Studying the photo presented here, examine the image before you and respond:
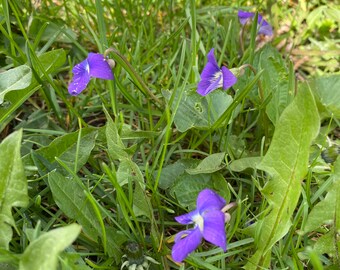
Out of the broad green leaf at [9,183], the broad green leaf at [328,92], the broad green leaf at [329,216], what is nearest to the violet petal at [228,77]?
the broad green leaf at [328,92]

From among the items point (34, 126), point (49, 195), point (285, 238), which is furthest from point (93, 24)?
point (285, 238)

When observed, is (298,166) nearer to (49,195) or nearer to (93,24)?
(49,195)

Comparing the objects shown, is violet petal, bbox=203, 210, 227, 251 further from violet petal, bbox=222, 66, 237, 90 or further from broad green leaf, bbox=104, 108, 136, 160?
violet petal, bbox=222, 66, 237, 90

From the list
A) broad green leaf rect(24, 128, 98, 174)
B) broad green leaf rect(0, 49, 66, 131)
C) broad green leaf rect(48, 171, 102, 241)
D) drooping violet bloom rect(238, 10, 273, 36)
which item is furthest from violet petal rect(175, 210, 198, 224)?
drooping violet bloom rect(238, 10, 273, 36)

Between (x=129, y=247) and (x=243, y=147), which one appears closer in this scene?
(x=129, y=247)

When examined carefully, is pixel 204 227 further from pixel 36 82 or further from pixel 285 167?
pixel 36 82

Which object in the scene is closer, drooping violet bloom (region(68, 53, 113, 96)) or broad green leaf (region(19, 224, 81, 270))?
broad green leaf (region(19, 224, 81, 270))
